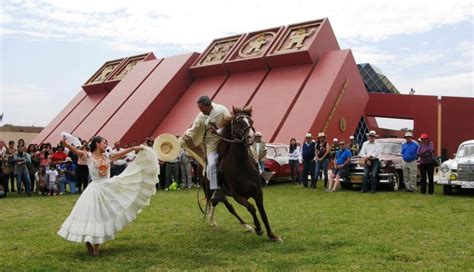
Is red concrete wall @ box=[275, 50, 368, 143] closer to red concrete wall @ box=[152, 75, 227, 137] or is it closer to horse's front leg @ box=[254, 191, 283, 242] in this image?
red concrete wall @ box=[152, 75, 227, 137]

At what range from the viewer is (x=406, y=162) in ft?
51.1

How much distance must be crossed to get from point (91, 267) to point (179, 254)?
1.29 m

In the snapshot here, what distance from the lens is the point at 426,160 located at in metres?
14.9

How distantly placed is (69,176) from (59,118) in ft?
74.7

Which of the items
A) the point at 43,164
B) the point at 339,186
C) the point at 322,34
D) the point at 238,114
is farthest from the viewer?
the point at 322,34

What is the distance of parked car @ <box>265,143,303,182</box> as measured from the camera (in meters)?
19.3

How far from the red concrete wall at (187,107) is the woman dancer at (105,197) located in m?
19.0

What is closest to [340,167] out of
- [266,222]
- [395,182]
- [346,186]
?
[346,186]

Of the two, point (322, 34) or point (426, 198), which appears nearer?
point (426, 198)

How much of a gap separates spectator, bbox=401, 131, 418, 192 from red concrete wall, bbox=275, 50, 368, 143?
6552 mm

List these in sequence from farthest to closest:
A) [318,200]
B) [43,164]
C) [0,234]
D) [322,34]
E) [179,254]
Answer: [322,34] → [43,164] → [318,200] → [0,234] → [179,254]

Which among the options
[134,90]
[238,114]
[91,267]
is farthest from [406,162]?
[134,90]

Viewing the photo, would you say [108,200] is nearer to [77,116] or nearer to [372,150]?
[372,150]

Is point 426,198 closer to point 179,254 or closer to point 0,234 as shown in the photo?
point 179,254
